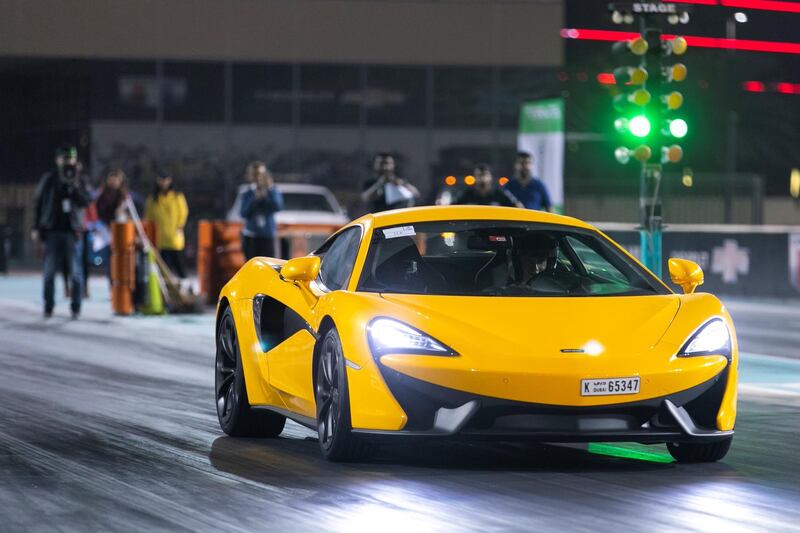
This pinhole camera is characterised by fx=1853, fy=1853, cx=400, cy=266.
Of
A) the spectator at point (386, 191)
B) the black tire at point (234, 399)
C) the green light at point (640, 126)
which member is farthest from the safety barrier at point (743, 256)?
the black tire at point (234, 399)

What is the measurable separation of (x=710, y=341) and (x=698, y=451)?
63 centimetres

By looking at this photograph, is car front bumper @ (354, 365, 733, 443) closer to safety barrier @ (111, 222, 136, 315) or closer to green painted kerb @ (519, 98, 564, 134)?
safety barrier @ (111, 222, 136, 315)

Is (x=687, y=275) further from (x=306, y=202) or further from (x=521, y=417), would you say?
(x=306, y=202)

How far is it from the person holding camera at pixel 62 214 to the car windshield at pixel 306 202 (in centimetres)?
1223

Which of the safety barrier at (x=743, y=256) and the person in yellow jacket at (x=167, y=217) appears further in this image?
the safety barrier at (x=743, y=256)

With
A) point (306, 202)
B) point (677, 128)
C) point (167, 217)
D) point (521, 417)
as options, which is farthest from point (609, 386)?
point (306, 202)

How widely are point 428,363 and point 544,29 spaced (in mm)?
34224

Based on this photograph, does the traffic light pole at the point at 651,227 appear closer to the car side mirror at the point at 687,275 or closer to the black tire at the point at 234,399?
the black tire at the point at 234,399

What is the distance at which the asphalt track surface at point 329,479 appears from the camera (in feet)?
24.4

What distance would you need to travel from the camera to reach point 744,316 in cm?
2416

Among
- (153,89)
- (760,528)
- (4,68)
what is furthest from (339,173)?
(760,528)

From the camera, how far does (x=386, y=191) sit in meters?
20.7

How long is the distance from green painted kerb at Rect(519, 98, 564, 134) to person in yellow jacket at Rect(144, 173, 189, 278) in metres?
4.96

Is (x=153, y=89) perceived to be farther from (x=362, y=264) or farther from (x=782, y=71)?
(x=362, y=264)
